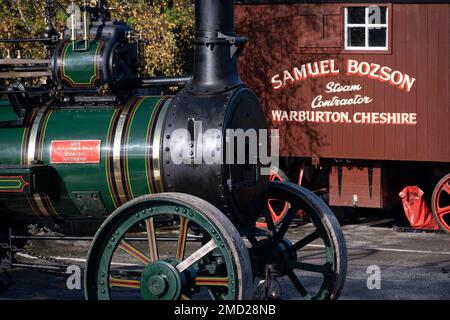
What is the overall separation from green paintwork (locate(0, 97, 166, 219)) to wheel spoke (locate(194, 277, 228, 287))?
93cm

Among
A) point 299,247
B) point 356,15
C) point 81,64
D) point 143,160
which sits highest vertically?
point 356,15

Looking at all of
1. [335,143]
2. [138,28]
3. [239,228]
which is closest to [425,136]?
[335,143]

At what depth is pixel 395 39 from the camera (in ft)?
49.7

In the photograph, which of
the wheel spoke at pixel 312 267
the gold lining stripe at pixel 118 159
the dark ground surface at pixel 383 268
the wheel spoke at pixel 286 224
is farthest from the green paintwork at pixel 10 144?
the wheel spoke at pixel 312 267

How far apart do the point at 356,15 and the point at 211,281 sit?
8457mm

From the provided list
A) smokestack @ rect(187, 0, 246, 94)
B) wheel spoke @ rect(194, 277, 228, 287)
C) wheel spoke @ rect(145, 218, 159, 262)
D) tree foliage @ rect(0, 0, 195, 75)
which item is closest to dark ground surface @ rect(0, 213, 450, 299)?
wheel spoke @ rect(145, 218, 159, 262)

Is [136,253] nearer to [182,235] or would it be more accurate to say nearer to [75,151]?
[182,235]

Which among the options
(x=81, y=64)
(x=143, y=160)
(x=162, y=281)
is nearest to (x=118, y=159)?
(x=143, y=160)

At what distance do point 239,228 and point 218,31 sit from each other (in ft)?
5.30

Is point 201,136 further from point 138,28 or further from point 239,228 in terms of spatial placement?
point 138,28

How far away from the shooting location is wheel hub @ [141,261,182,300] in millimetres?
7719

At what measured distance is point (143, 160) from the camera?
8445mm

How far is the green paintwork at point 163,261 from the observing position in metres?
7.62

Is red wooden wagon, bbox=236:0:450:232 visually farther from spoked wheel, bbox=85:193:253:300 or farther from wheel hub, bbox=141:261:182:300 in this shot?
wheel hub, bbox=141:261:182:300
